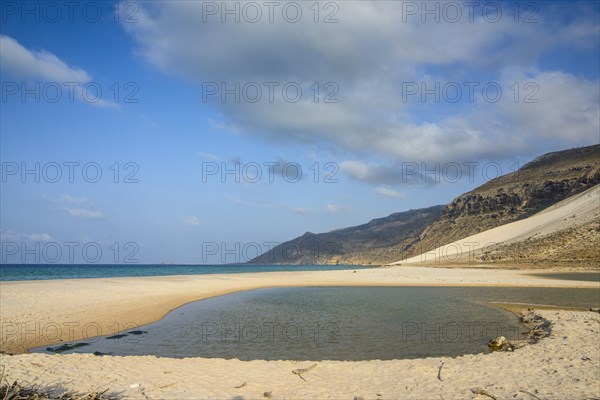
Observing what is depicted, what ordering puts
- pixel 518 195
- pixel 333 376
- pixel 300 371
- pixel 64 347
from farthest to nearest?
1. pixel 518 195
2. pixel 64 347
3. pixel 300 371
4. pixel 333 376

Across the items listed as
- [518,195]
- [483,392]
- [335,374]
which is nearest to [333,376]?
[335,374]

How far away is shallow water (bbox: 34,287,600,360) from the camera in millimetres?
11695

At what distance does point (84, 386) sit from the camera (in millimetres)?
7816

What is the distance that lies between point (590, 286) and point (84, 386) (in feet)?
117

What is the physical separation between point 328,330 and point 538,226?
6713cm

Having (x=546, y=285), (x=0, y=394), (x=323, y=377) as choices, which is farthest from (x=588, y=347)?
(x=546, y=285)

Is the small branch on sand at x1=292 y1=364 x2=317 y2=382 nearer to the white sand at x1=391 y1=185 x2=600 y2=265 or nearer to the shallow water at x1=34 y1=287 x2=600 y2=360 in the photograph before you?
the shallow water at x1=34 y1=287 x2=600 y2=360

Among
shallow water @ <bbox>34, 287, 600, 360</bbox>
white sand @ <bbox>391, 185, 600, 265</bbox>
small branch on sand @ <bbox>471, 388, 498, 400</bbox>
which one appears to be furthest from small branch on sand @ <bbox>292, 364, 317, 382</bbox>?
white sand @ <bbox>391, 185, 600, 265</bbox>

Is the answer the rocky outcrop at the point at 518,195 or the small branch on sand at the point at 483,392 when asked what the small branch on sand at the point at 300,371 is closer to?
the small branch on sand at the point at 483,392

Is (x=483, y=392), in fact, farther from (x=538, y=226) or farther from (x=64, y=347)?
(x=538, y=226)

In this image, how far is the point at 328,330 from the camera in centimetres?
1477

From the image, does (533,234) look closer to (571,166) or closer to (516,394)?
(571,166)

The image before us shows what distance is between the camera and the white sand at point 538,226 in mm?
59403

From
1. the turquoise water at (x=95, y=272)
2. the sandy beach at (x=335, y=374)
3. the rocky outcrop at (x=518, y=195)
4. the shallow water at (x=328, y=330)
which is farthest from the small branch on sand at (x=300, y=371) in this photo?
the rocky outcrop at (x=518, y=195)
